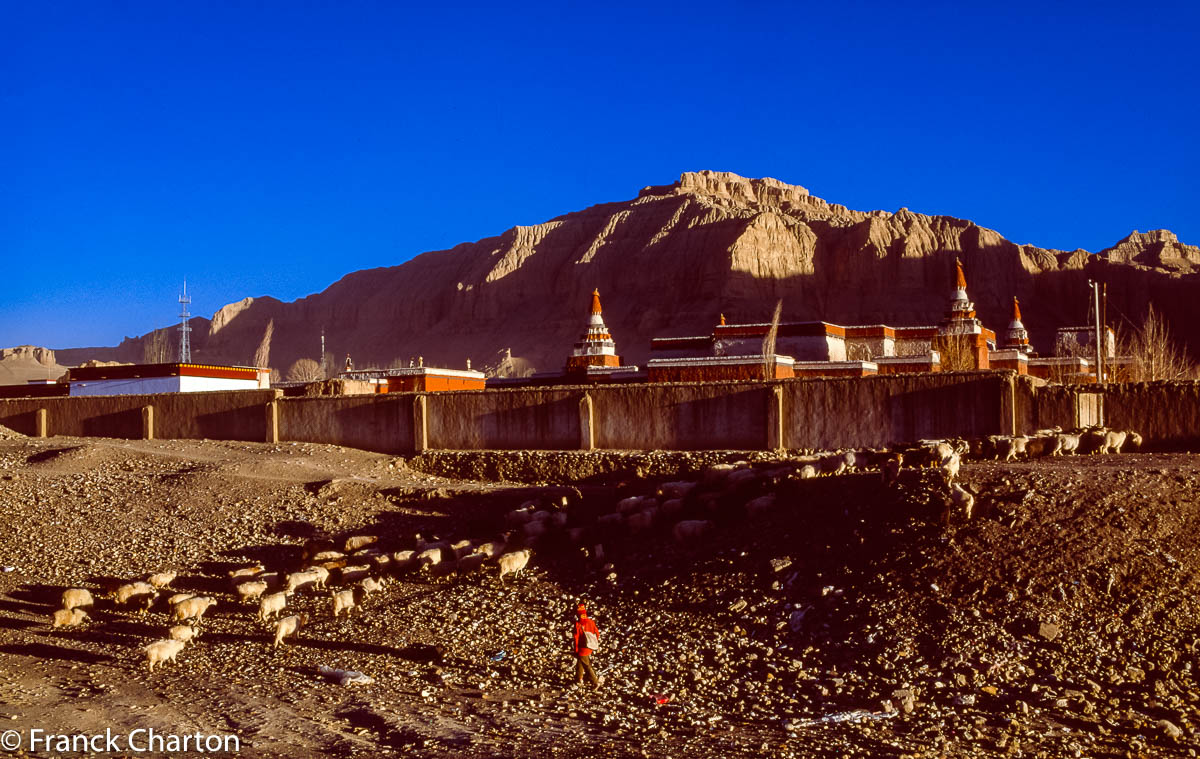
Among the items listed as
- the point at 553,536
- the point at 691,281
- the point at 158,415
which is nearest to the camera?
the point at 553,536

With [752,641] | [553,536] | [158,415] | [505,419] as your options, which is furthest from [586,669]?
[158,415]

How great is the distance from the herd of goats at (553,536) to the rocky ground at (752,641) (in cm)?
18

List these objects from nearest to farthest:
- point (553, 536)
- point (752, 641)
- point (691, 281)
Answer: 1. point (752, 641)
2. point (553, 536)
3. point (691, 281)

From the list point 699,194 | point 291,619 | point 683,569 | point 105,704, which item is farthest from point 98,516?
point 699,194

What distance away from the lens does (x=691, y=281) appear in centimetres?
10131

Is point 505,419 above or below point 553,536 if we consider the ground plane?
above

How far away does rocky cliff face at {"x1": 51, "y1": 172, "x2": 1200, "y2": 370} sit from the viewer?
297 ft

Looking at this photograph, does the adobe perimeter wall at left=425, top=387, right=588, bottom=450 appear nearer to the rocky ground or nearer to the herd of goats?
the herd of goats

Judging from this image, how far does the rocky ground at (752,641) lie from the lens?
8.17 metres

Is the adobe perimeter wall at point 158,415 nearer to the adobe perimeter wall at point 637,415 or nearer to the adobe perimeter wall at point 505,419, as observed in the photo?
the adobe perimeter wall at point 637,415

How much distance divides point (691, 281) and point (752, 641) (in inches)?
3629

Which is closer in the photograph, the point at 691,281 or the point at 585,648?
the point at 585,648

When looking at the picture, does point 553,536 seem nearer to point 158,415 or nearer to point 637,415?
point 637,415

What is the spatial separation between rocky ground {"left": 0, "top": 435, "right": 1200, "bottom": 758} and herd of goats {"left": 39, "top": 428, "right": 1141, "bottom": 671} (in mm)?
184
